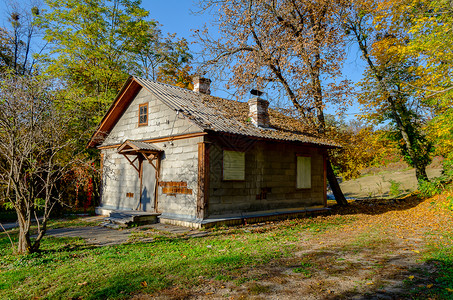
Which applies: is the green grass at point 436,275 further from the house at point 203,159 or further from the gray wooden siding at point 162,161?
the gray wooden siding at point 162,161

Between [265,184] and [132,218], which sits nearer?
[132,218]

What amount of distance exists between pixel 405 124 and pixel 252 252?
64.4 feet

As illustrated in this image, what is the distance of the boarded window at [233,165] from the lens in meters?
12.2

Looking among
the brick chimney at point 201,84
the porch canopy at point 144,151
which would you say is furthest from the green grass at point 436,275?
the brick chimney at point 201,84

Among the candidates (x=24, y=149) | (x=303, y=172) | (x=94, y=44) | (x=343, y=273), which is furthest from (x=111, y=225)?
(x=94, y=44)

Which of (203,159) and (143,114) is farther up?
(143,114)

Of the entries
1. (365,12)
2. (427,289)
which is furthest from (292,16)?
(427,289)

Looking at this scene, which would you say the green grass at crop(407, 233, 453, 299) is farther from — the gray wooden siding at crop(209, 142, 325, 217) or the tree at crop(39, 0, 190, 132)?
the tree at crop(39, 0, 190, 132)

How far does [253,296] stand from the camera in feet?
15.0

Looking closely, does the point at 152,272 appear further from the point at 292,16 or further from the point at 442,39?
the point at 292,16

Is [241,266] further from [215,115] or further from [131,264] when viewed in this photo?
[215,115]

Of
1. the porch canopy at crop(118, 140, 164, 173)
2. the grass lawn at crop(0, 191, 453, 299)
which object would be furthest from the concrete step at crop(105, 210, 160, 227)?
the porch canopy at crop(118, 140, 164, 173)

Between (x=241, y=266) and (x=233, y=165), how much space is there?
650 centimetres

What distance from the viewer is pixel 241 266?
6.17 meters
